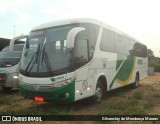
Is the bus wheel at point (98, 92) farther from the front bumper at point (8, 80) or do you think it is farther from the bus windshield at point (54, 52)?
the front bumper at point (8, 80)

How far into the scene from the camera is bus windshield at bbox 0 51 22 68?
13484 mm

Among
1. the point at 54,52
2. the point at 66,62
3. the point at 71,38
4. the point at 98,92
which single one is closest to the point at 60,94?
the point at 66,62

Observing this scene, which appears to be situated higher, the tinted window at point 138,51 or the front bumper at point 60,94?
the tinted window at point 138,51

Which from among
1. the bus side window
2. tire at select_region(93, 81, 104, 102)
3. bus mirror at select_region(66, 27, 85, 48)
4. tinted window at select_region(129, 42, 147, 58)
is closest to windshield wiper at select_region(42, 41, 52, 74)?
the bus side window

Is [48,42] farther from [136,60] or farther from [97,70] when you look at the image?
[136,60]

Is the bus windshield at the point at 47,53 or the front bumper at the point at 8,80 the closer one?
the bus windshield at the point at 47,53

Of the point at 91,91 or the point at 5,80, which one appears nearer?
the point at 91,91

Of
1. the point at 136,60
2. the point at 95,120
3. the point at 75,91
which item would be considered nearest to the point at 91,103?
the point at 75,91

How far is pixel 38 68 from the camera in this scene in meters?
9.04

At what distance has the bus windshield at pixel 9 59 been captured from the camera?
531 inches

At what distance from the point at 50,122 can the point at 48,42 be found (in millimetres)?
2858

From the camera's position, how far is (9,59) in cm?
1387

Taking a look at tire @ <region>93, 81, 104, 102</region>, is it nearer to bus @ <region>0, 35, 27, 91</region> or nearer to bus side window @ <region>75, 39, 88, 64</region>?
bus side window @ <region>75, 39, 88, 64</region>

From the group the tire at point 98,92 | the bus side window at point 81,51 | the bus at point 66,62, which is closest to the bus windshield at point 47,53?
the bus at point 66,62
